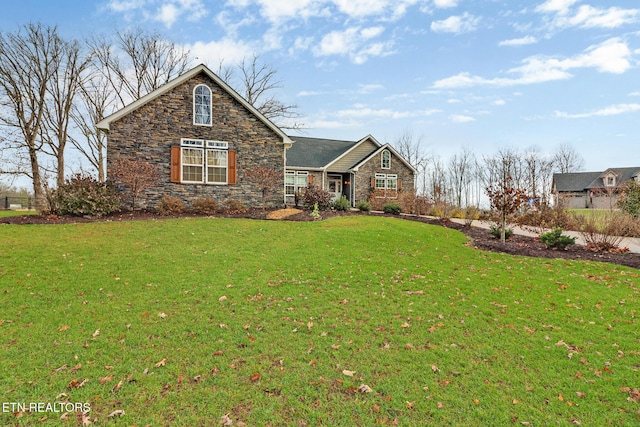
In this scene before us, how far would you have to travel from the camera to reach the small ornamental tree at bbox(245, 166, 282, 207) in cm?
1721

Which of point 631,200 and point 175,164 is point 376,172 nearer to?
point 631,200

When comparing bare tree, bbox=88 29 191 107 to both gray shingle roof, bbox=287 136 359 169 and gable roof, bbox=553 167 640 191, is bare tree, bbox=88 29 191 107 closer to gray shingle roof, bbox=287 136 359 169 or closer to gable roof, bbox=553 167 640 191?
gray shingle roof, bbox=287 136 359 169

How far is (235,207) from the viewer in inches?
649

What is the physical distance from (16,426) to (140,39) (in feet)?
102

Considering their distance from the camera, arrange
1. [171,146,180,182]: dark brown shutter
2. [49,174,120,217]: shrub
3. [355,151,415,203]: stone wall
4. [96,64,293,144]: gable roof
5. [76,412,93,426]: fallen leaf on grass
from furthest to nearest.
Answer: [355,151,415,203]: stone wall
[171,146,180,182]: dark brown shutter
[96,64,293,144]: gable roof
[49,174,120,217]: shrub
[76,412,93,426]: fallen leaf on grass

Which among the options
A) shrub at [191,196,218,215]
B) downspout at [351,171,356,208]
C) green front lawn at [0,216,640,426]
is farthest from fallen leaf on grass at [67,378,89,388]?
downspout at [351,171,356,208]

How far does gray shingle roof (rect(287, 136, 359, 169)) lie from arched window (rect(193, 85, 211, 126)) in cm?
840

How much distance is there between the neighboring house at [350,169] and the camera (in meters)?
24.4

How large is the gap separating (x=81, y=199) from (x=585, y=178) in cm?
5142

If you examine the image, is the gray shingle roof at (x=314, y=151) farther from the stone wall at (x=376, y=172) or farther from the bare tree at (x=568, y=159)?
the bare tree at (x=568, y=159)

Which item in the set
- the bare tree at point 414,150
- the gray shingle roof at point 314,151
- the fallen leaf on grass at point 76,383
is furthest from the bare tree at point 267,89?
the fallen leaf on grass at point 76,383

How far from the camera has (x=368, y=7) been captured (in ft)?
40.2

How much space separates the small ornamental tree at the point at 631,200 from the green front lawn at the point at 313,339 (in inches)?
456

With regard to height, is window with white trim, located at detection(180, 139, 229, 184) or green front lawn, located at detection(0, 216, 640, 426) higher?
window with white trim, located at detection(180, 139, 229, 184)
